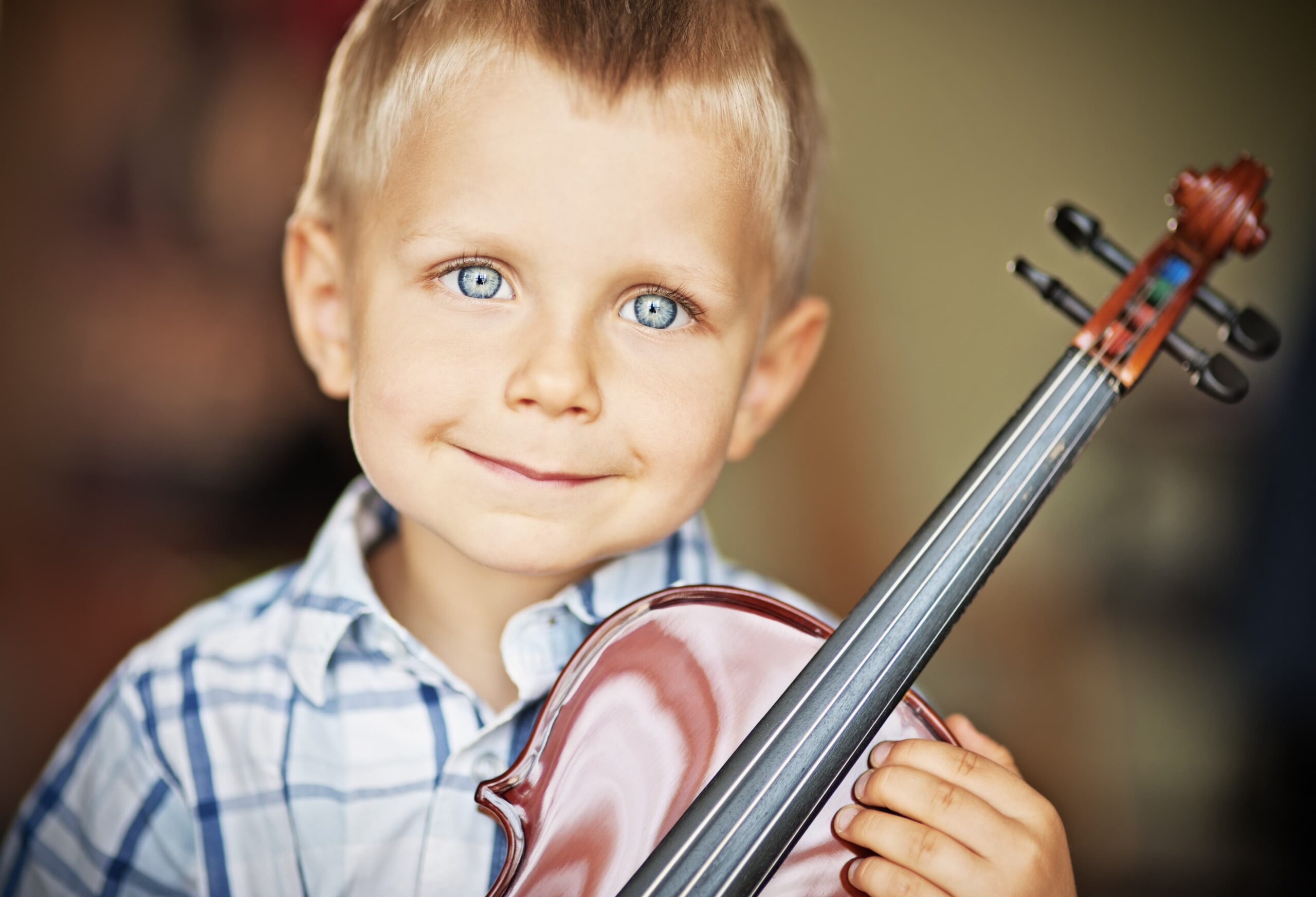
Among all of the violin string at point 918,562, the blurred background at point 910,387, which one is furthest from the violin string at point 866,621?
the blurred background at point 910,387

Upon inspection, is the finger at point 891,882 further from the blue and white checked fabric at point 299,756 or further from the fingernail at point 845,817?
the blue and white checked fabric at point 299,756

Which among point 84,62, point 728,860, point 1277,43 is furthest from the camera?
point 1277,43

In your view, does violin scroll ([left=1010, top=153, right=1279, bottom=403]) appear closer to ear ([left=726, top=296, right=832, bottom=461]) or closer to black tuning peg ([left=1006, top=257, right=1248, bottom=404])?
black tuning peg ([left=1006, top=257, right=1248, bottom=404])

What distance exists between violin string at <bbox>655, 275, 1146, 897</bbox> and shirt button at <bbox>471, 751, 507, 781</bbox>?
0.16 m

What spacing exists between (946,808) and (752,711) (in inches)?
3.4

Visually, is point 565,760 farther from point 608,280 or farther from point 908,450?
point 908,450

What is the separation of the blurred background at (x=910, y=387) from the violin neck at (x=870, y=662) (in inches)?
9.9

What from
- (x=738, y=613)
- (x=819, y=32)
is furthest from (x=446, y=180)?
(x=819, y=32)

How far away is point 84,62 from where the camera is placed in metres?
0.62

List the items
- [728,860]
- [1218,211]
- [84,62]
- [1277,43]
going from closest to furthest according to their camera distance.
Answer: [728,860] → [1218,211] → [84,62] → [1277,43]

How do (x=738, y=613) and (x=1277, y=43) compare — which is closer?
(x=738, y=613)

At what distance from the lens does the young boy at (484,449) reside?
427mm

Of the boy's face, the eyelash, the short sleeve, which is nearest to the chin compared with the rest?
the boy's face

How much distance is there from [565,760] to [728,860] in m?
0.08
